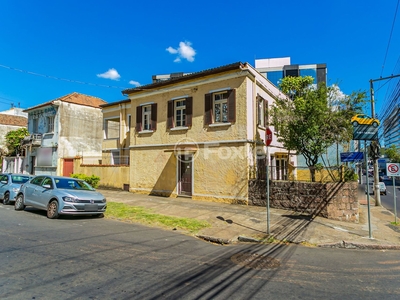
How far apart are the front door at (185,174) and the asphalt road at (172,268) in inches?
281

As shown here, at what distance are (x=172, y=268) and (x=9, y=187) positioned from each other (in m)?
11.1

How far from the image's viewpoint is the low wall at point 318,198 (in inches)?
404

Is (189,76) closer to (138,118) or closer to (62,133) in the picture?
(138,118)

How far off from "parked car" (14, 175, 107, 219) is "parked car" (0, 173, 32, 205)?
1.61 m

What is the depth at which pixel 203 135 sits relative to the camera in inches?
542

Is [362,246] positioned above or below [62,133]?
below

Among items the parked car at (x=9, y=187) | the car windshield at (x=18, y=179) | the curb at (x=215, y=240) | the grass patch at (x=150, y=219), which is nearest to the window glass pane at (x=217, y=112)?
the grass patch at (x=150, y=219)

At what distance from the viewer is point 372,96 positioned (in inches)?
685

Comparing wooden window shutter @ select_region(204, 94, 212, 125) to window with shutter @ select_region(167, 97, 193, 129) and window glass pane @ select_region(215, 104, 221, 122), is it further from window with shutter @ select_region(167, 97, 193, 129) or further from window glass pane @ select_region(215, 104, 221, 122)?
window with shutter @ select_region(167, 97, 193, 129)

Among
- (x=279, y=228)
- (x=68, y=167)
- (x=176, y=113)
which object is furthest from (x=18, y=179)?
(x=279, y=228)

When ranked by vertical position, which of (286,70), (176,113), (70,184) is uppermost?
(286,70)

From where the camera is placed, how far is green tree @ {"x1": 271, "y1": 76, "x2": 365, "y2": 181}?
11367 mm

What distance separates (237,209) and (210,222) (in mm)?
2620

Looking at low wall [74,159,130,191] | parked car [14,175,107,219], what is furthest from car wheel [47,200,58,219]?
low wall [74,159,130,191]
